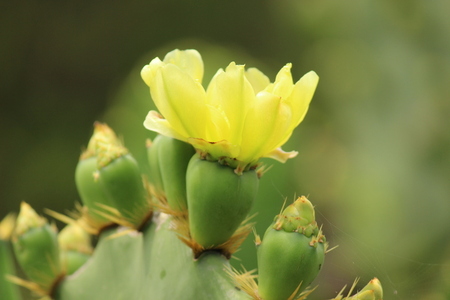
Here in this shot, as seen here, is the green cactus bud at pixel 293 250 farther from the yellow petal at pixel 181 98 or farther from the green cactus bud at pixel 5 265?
the green cactus bud at pixel 5 265

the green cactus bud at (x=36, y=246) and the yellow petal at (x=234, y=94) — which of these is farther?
the green cactus bud at (x=36, y=246)

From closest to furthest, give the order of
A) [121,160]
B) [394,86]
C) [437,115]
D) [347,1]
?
1. [121,160]
2. [437,115]
3. [394,86]
4. [347,1]

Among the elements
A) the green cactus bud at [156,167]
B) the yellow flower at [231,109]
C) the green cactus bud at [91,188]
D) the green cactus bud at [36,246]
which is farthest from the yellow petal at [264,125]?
the green cactus bud at [36,246]

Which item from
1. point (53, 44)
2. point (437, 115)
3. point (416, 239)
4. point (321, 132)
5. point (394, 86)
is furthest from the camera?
point (53, 44)

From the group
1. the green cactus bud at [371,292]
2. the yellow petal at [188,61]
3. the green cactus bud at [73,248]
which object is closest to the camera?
the green cactus bud at [371,292]

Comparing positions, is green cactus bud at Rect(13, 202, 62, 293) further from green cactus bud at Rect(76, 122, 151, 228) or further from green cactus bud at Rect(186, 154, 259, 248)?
green cactus bud at Rect(186, 154, 259, 248)

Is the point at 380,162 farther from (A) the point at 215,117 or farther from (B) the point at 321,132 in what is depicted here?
(A) the point at 215,117

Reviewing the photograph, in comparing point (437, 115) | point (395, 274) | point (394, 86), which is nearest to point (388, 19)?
point (394, 86)
